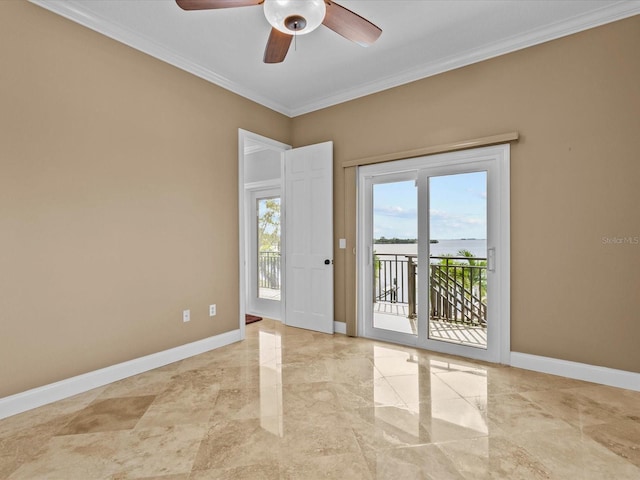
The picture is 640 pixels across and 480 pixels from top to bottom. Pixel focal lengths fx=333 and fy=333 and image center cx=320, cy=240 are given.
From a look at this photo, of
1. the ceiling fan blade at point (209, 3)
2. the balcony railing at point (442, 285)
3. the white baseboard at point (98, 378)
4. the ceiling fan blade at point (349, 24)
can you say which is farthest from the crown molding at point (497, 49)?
the white baseboard at point (98, 378)

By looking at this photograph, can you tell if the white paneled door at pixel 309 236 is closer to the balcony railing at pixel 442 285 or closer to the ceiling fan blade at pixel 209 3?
the balcony railing at pixel 442 285

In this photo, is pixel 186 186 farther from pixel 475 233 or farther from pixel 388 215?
pixel 475 233

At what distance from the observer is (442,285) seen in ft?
11.4

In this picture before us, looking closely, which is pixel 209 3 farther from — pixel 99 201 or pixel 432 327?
pixel 432 327

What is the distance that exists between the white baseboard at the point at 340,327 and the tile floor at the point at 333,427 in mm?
1005

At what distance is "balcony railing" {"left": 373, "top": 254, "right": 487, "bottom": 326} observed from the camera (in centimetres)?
329

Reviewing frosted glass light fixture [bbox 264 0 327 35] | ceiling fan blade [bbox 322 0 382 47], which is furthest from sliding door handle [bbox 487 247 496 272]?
frosted glass light fixture [bbox 264 0 327 35]

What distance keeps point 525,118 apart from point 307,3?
7.36 feet

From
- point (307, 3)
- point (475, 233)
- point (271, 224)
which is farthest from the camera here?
point (271, 224)

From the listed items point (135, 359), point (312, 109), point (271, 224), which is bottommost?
point (135, 359)

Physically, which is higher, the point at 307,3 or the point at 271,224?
the point at 307,3

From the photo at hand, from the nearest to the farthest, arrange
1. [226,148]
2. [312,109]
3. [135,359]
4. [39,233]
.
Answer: [39,233] → [135,359] → [226,148] → [312,109]

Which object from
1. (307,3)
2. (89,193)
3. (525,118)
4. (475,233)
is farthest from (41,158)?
(525,118)

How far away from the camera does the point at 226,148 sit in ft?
12.4
